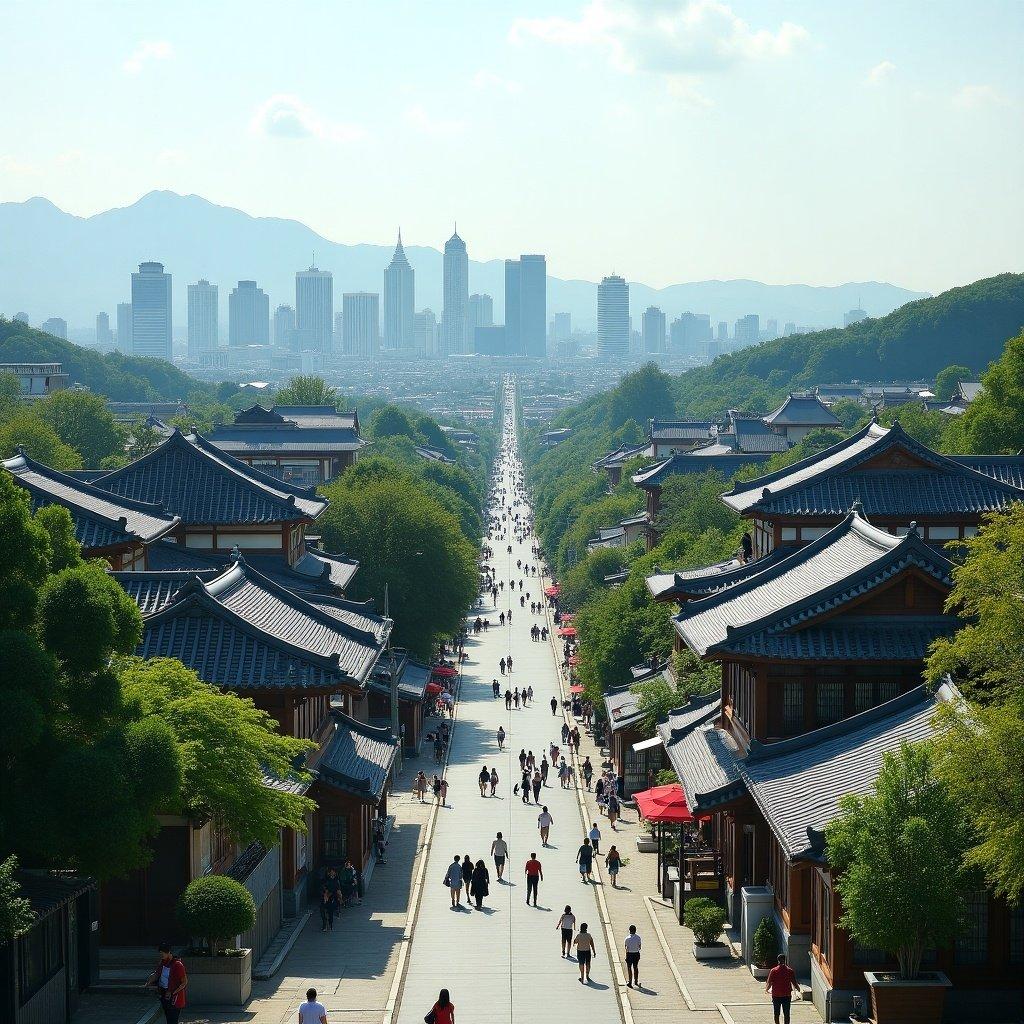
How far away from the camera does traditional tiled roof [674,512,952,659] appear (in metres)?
31.9

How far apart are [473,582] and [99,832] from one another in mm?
51766

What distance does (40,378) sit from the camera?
173 meters

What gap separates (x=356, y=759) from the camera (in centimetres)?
3866

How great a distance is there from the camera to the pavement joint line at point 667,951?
27.5 metres

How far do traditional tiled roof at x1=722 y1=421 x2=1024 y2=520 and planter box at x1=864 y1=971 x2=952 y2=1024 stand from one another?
2390cm

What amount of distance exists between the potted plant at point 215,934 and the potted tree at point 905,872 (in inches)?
373

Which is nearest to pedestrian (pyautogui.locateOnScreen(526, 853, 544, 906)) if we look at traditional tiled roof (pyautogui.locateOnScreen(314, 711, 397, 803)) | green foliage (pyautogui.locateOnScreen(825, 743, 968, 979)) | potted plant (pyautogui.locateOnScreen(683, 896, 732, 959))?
traditional tiled roof (pyautogui.locateOnScreen(314, 711, 397, 803))

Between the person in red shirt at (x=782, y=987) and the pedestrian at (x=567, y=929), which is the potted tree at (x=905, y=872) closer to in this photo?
the person in red shirt at (x=782, y=987)

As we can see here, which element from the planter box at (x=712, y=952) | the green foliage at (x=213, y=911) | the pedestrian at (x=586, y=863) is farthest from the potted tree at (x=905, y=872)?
the pedestrian at (x=586, y=863)

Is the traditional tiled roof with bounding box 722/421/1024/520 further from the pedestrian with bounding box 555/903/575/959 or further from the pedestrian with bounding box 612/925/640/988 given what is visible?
the pedestrian with bounding box 612/925/640/988

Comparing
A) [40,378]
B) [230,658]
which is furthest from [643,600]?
[40,378]

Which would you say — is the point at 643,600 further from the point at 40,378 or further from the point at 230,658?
the point at 40,378

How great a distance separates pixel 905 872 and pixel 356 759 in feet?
59.2

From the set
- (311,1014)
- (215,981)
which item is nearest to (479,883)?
(215,981)
